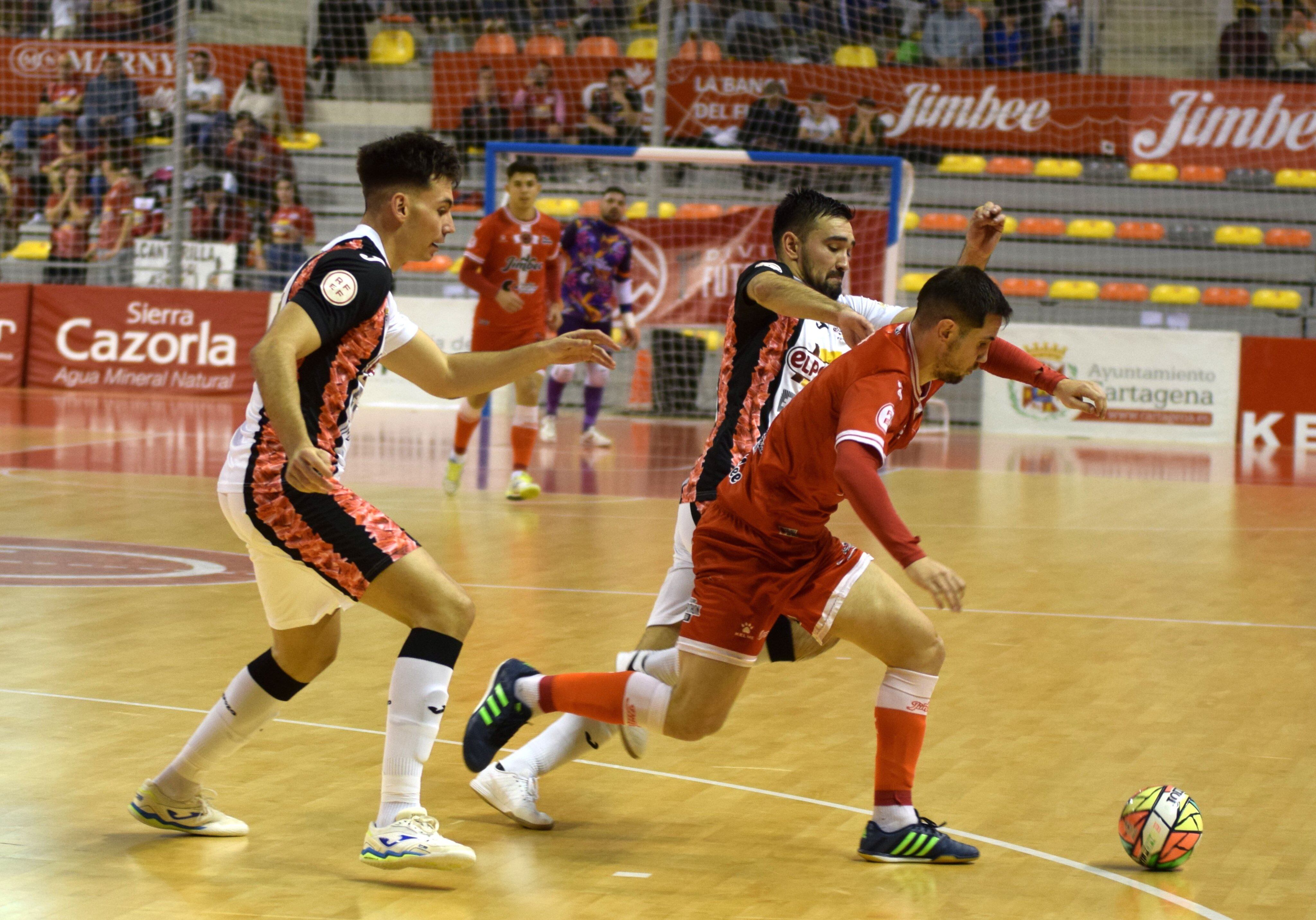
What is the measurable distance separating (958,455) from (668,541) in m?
7.27

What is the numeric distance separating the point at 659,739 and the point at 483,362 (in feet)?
5.61

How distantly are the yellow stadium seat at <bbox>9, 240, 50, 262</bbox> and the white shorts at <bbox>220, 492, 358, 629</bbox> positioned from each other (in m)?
19.5

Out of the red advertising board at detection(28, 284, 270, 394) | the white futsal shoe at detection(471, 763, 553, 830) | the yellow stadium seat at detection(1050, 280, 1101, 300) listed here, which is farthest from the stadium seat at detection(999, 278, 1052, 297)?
the white futsal shoe at detection(471, 763, 553, 830)

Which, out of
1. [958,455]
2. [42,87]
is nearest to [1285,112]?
[958,455]

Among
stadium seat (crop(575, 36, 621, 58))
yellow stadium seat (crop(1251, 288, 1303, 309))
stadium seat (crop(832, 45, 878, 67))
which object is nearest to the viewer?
yellow stadium seat (crop(1251, 288, 1303, 309))

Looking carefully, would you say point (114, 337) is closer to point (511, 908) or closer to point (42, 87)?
point (42, 87)

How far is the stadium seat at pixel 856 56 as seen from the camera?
23250 mm

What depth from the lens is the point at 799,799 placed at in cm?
496

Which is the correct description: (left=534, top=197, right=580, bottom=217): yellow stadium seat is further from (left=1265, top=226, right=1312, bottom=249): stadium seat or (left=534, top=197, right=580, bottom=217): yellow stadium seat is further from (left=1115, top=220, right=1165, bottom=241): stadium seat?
(left=1265, top=226, right=1312, bottom=249): stadium seat

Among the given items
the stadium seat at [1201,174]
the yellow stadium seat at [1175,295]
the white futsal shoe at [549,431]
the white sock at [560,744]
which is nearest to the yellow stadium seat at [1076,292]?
the yellow stadium seat at [1175,295]

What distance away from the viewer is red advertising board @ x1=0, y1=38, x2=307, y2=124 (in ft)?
77.8

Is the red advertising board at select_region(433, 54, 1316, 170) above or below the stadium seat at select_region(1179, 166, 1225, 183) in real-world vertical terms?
above

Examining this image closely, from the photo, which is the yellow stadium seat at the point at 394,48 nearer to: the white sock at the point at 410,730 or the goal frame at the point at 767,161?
the goal frame at the point at 767,161

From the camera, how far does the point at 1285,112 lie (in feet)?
71.8
